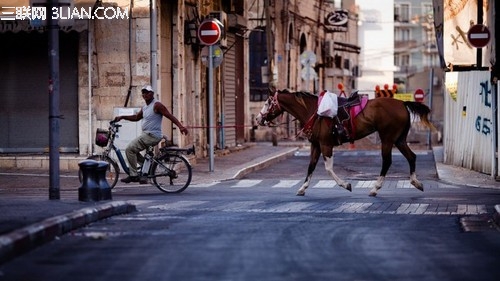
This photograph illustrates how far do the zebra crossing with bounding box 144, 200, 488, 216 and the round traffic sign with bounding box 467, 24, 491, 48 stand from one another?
9246mm

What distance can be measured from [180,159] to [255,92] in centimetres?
3027

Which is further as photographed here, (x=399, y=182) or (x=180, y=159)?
(x=399, y=182)

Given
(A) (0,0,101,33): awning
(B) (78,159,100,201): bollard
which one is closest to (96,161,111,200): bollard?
(B) (78,159,100,201): bollard

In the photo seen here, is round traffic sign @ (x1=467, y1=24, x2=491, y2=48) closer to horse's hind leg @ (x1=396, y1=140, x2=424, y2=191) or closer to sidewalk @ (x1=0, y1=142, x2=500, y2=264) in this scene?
sidewalk @ (x1=0, y1=142, x2=500, y2=264)

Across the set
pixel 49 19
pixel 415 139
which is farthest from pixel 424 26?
pixel 49 19

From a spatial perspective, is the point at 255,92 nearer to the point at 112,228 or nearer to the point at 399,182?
the point at 399,182

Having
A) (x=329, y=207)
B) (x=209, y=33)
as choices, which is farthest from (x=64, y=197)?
(x=209, y=33)

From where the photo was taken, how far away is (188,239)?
12133 millimetres

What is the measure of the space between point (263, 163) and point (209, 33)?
16.8 feet

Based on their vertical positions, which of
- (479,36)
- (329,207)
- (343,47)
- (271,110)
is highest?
(343,47)

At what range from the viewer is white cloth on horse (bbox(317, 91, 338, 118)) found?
20.2 metres

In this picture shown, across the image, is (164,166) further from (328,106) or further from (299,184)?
(299,184)

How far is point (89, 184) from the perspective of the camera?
15.9m

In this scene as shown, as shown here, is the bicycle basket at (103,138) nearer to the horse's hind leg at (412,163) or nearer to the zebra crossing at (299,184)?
the zebra crossing at (299,184)
